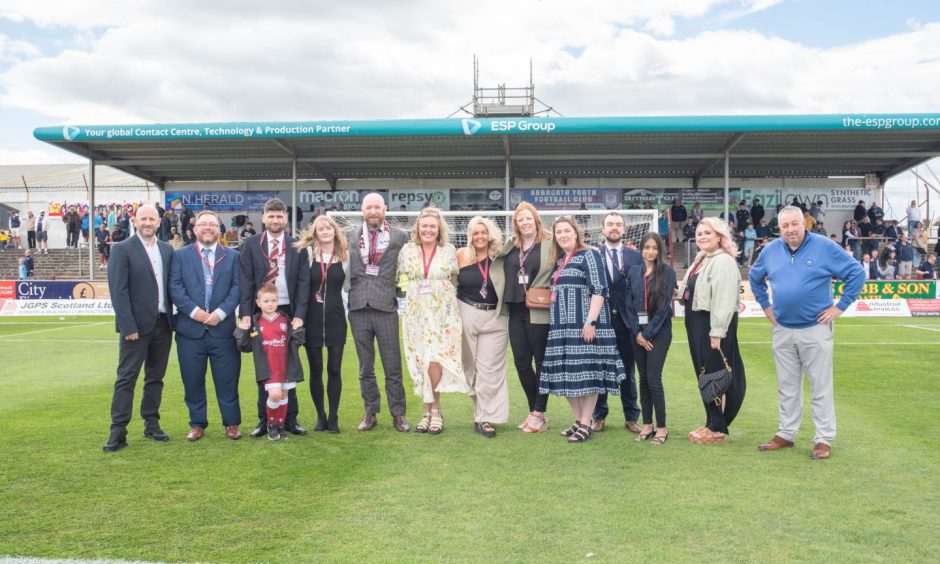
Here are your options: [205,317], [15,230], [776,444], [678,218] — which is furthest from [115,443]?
[15,230]

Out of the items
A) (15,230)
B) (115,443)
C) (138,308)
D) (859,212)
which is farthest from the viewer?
(15,230)

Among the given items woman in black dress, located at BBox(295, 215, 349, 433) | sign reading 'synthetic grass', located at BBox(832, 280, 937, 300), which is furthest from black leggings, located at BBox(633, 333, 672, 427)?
sign reading 'synthetic grass', located at BBox(832, 280, 937, 300)

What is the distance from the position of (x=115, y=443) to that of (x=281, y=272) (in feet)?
5.81

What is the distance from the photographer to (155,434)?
591 centimetres

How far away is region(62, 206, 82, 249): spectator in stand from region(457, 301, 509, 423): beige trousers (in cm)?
2473

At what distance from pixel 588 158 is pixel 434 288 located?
59.2 ft

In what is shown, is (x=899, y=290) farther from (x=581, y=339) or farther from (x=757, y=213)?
(x=581, y=339)

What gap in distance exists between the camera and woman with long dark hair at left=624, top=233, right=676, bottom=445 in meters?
5.91

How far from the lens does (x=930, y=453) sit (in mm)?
5504

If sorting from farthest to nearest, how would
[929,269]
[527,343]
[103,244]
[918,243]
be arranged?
1. [103,244]
2. [918,243]
3. [929,269]
4. [527,343]

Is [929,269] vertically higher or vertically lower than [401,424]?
higher

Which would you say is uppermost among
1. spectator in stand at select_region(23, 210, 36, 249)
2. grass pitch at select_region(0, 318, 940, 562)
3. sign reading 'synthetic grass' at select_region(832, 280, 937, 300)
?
spectator in stand at select_region(23, 210, 36, 249)

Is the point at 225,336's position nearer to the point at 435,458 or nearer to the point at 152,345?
the point at 152,345

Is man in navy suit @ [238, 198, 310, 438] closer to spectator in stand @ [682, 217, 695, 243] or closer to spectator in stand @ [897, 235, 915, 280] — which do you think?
spectator in stand @ [682, 217, 695, 243]
